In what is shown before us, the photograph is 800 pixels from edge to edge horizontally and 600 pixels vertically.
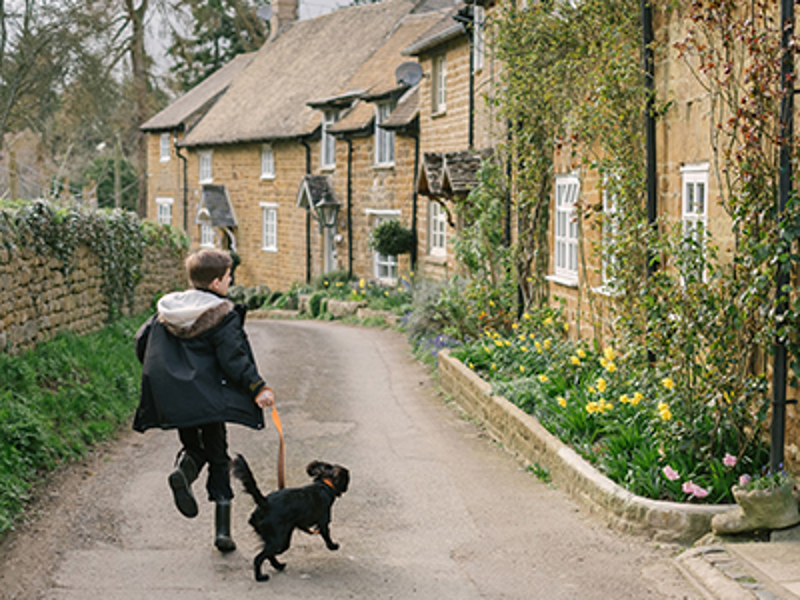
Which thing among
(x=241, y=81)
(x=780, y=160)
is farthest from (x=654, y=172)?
(x=241, y=81)

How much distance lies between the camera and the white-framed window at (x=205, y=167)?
33.2 m

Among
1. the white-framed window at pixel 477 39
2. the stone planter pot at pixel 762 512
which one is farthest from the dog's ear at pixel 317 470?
the white-framed window at pixel 477 39

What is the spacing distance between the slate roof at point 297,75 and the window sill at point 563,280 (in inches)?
625

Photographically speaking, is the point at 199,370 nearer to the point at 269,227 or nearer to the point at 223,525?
the point at 223,525

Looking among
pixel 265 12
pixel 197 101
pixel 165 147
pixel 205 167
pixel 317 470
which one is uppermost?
pixel 265 12

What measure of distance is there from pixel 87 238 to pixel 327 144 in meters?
15.1

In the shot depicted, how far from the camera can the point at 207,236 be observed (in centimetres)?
3347

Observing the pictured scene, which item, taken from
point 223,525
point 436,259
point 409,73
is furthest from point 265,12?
point 223,525

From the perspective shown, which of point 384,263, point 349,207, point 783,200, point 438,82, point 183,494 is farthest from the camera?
point 349,207

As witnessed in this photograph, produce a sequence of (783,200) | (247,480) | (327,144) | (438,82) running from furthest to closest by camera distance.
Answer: (327,144) → (438,82) → (783,200) → (247,480)

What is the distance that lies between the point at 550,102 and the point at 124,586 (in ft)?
23.9

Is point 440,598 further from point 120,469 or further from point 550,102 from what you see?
point 550,102

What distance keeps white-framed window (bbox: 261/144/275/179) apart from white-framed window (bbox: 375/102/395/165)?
6.85 m

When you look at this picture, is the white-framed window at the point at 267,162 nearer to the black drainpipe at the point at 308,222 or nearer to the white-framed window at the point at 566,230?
the black drainpipe at the point at 308,222
